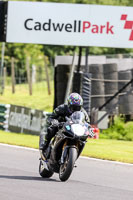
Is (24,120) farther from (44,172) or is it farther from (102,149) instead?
(44,172)

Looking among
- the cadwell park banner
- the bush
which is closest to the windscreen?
the bush

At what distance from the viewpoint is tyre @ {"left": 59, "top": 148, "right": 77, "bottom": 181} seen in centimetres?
921

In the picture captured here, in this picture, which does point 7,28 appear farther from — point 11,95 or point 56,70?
point 11,95

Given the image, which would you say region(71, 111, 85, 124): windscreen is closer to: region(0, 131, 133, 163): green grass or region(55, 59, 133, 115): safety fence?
region(0, 131, 133, 163): green grass

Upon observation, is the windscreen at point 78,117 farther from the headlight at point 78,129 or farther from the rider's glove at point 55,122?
the rider's glove at point 55,122

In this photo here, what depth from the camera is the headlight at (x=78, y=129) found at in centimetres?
933

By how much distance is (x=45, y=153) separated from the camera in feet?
34.2

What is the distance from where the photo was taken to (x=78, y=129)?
9.38m

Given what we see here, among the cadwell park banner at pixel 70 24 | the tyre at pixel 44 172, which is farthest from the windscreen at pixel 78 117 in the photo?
the cadwell park banner at pixel 70 24

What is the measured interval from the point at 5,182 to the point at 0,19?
42.3 ft

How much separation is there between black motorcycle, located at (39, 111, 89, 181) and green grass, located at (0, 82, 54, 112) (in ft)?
69.8

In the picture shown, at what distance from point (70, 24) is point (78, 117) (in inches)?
455

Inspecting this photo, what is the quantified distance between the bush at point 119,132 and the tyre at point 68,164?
11105 mm

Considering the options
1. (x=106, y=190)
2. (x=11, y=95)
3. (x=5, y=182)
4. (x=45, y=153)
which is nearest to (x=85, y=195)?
(x=106, y=190)
